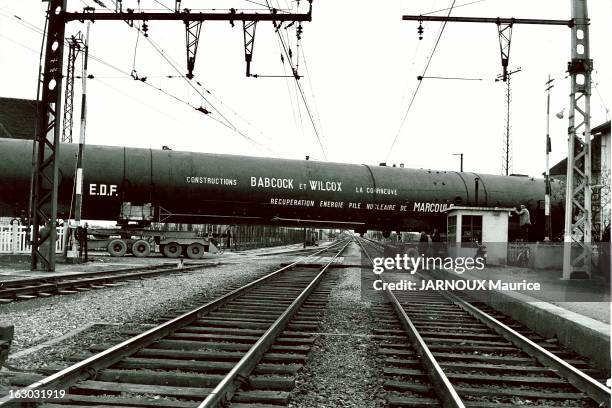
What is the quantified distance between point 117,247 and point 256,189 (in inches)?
256

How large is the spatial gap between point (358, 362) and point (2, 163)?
15996mm

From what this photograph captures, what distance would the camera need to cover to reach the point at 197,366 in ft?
16.6

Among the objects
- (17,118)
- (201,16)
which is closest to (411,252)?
(201,16)

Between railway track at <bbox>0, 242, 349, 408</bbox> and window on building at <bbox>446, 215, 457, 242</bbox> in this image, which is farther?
window on building at <bbox>446, 215, 457, 242</bbox>

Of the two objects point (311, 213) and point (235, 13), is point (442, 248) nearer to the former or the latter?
point (311, 213)

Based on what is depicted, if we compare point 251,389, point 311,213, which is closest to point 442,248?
point 311,213

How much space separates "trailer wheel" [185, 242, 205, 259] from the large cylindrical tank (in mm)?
3528

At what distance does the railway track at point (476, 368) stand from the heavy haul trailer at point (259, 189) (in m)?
11.7


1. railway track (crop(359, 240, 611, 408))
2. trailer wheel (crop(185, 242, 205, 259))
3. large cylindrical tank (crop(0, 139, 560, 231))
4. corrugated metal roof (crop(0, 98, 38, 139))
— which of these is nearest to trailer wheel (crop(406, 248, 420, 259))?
large cylindrical tank (crop(0, 139, 560, 231))

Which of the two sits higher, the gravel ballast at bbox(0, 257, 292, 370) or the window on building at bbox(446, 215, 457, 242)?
the window on building at bbox(446, 215, 457, 242)

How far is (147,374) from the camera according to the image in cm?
466

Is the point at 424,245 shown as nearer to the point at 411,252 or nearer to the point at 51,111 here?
the point at 411,252

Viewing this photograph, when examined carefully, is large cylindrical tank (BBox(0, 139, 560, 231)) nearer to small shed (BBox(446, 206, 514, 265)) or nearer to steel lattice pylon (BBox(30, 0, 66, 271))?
small shed (BBox(446, 206, 514, 265))

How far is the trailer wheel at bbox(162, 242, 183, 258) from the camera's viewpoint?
23.0 meters
